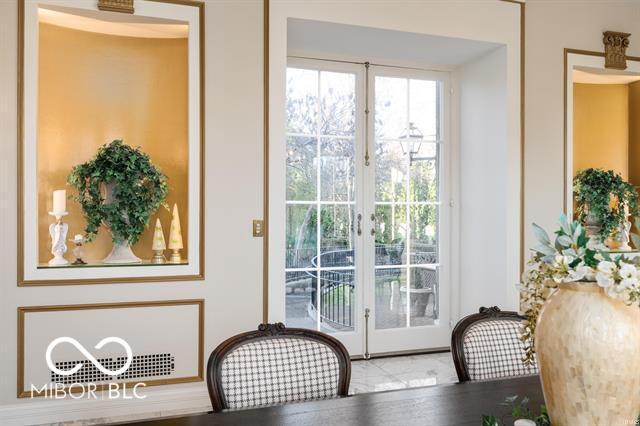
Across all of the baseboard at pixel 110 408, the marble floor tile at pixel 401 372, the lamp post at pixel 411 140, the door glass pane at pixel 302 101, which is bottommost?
the marble floor tile at pixel 401 372

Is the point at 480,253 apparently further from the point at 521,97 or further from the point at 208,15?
the point at 208,15

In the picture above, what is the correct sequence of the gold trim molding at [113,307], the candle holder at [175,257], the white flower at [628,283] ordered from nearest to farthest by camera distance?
the white flower at [628,283] → the gold trim molding at [113,307] → the candle holder at [175,257]

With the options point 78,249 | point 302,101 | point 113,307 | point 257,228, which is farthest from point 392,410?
point 302,101

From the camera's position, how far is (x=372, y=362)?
4074 millimetres

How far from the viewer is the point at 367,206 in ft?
13.6

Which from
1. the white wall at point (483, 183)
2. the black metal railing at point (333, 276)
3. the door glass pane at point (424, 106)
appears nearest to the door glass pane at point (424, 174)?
the door glass pane at point (424, 106)

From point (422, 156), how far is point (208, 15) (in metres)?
2.06

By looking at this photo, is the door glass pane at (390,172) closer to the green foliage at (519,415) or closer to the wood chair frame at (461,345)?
the wood chair frame at (461,345)

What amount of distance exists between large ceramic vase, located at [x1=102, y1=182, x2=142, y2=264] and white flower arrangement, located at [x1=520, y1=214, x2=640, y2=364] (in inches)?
102

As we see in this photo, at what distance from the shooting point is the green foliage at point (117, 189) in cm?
308

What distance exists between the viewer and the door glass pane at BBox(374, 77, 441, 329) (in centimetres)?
421

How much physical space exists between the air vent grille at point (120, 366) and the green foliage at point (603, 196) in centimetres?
343

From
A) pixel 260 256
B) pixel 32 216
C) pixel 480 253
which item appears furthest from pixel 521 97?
pixel 32 216
